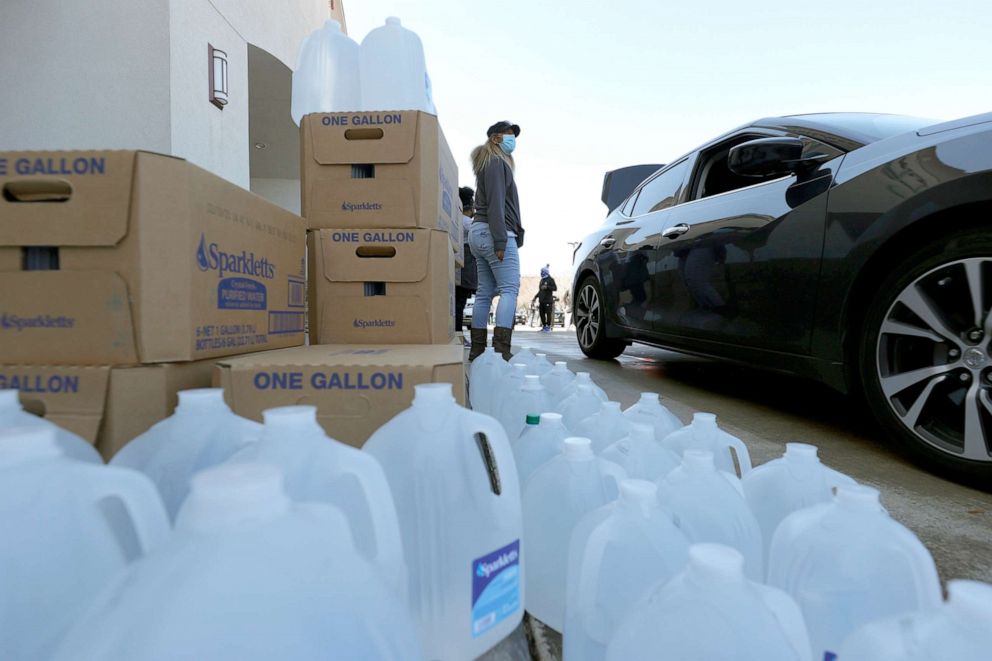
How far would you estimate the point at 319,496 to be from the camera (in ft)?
2.17

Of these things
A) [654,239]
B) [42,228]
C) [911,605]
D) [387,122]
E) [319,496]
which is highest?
[387,122]

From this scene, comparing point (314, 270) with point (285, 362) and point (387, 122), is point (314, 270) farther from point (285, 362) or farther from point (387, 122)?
point (285, 362)

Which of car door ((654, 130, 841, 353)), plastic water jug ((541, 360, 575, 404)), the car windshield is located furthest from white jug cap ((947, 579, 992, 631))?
A: the car windshield

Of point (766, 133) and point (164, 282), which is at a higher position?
point (766, 133)

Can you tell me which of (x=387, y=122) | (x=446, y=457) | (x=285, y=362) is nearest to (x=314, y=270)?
(x=387, y=122)

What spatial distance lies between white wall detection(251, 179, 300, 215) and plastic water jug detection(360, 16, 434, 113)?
754 cm

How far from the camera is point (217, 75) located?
10.4 ft

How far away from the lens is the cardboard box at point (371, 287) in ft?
5.42

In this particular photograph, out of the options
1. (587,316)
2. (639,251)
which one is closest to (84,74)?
(639,251)

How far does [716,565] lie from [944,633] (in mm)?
168

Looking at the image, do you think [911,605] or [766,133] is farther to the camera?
[766,133]

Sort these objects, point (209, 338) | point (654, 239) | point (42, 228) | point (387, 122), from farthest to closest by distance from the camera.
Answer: point (654, 239) → point (387, 122) → point (209, 338) → point (42, 228)

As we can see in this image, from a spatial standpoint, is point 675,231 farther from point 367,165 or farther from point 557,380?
point 367,165

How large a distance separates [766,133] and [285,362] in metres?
2.37
